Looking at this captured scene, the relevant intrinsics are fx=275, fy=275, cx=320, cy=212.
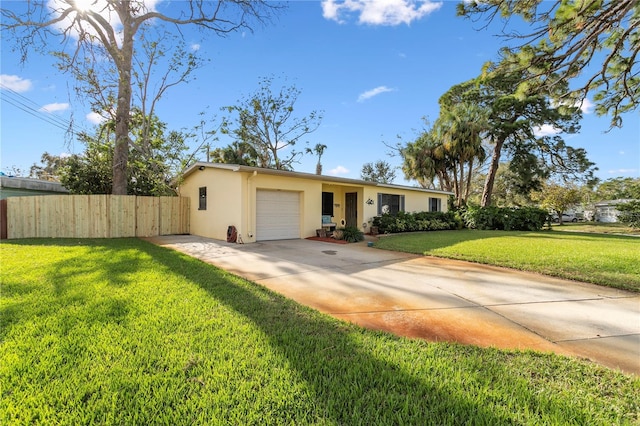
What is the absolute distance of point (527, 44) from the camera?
200 inches

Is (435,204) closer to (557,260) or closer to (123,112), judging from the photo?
(557,260)

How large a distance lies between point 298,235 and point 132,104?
33.7 feet

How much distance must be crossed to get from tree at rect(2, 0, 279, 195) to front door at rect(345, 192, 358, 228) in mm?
9256

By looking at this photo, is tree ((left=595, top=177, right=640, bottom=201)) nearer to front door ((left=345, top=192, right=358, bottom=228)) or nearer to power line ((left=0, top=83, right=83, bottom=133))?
front door ((left=345, top=192, right=358, bottom=228))

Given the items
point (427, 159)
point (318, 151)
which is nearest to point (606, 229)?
point (427, 159)

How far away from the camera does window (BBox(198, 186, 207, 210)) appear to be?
1223cm

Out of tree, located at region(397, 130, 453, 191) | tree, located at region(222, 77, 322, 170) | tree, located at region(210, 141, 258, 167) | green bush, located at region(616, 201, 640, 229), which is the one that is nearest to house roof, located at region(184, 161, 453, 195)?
tree, located at region(397, 130, 453, 191)

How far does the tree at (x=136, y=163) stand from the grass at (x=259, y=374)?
1121 centimetres

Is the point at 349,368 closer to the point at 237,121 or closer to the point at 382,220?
the point at 382,220

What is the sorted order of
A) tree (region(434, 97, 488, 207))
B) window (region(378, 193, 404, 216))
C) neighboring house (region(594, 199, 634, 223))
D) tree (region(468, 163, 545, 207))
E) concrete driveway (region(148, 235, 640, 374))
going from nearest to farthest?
concrete driveway (region(148, 235, 640, 374)), window (region(378, 193, 404, 216)), tree (region(434, 97, 488, 207)), tree (region(468, 163, 545, 207)), neighboring house (region(594, 199, 634, 223))

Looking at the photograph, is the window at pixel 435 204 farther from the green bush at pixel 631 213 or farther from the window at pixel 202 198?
the green bush at pixel 631 213

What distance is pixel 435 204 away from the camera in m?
17.8

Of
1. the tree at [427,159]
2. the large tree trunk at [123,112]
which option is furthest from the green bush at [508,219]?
the large tree trunk at [123,112]

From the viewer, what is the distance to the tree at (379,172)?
35.0m
